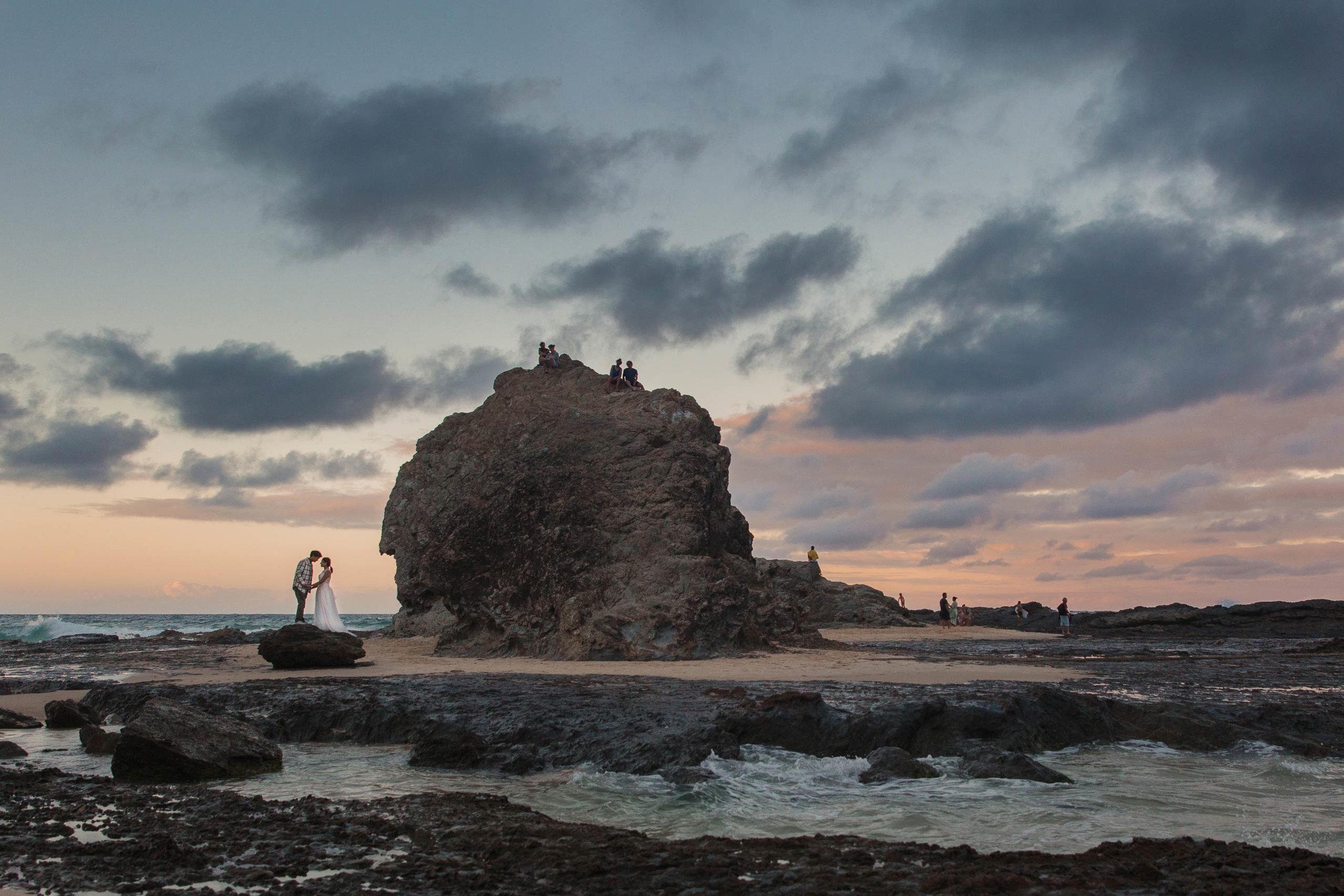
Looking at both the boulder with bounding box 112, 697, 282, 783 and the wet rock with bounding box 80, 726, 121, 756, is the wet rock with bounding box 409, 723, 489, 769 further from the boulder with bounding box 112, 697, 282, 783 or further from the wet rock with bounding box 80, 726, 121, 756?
the wet rock with bounding box 80, 726, 121, 756

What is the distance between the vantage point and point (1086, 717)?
10.2 m

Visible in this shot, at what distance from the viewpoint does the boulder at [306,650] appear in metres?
15.3

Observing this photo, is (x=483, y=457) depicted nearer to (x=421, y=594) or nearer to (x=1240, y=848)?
(x=421, y=594)

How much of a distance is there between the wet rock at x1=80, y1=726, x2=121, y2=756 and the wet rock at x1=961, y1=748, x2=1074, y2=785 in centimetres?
832

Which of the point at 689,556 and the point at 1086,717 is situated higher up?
the point at 689,556

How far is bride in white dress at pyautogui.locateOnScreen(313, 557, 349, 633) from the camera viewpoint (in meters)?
17.8

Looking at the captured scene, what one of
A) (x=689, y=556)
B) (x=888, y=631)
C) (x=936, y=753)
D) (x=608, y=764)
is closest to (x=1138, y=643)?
(x=888, y=631)

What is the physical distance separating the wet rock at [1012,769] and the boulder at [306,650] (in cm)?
1095

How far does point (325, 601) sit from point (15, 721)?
690 cm

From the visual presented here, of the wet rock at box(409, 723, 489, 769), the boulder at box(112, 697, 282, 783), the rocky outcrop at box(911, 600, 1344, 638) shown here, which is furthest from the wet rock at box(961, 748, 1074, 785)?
the rocky outcrop at box(911, 600, 1344, 638)

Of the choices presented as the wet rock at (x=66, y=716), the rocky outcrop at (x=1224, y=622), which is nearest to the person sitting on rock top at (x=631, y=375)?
the wet rock at (x=66, y=716)

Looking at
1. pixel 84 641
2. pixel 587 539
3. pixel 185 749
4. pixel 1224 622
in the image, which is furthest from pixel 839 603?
pixel 185 749

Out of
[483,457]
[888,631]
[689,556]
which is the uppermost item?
[483,457]

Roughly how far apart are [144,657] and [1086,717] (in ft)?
64.3
